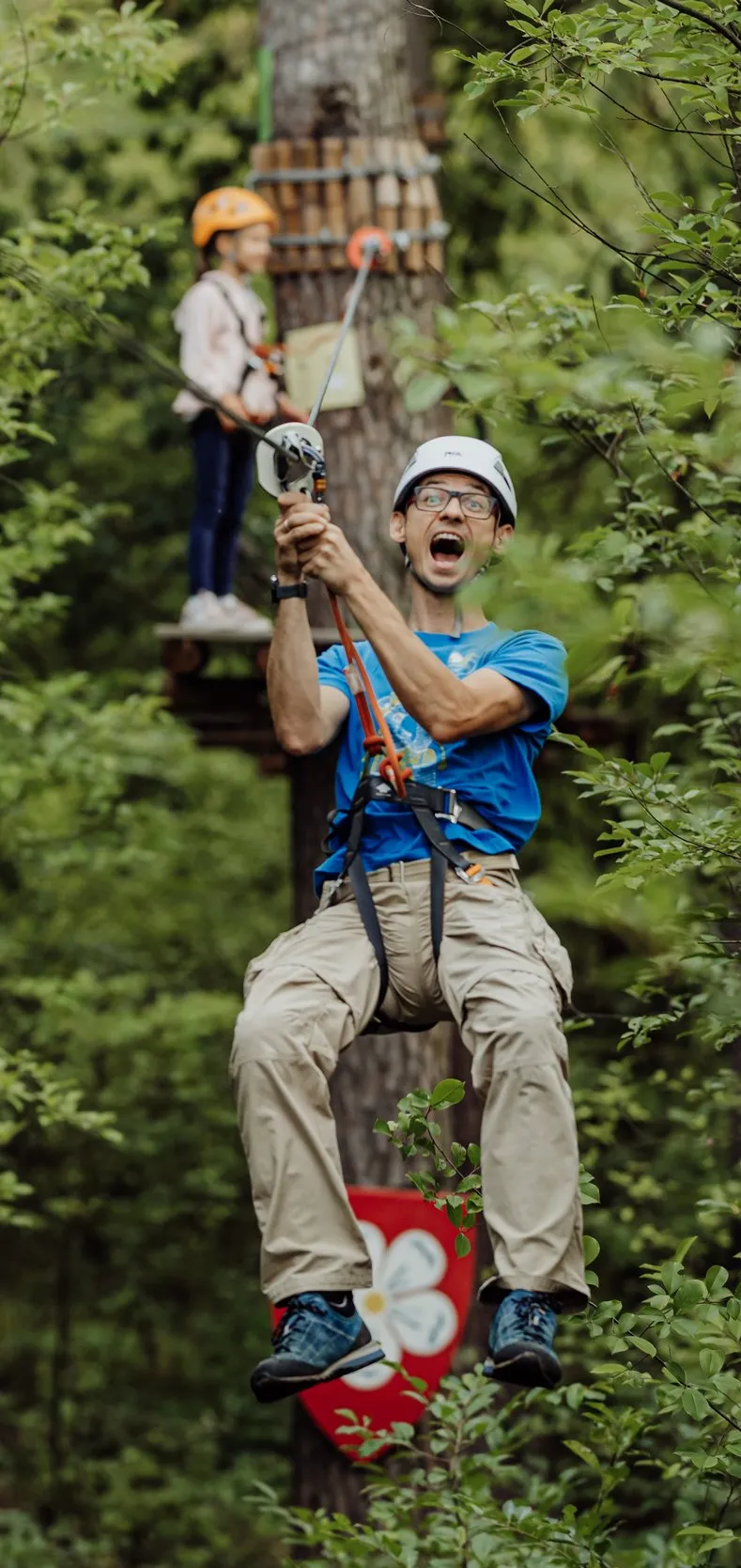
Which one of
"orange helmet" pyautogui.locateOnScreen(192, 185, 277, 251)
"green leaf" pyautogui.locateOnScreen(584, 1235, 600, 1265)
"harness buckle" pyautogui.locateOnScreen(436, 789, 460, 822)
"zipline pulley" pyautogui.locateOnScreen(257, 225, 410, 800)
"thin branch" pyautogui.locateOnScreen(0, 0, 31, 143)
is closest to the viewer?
"green leaf" pyautogui.locateOnScreen(584, 1235, 600, 1265)

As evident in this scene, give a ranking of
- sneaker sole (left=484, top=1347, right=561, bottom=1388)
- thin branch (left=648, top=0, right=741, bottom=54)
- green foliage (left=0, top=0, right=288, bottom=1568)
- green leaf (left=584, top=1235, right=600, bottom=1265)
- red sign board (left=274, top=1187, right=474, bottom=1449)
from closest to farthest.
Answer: sneaker sole (left=484, top=1347, right=561, bottom=1388)
thin branch (left=648, top=0, right=741, bottom=54)
green leaf (left=584, top=1235, right=600, bottom=1265)
red sign board (left=274, top=1187, right=474, bottom=1449)
green foliage (left=0, top=0, right=288, bottom=1568)

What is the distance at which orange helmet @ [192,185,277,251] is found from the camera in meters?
6.54

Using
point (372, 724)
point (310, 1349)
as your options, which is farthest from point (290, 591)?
point (310, 1349)

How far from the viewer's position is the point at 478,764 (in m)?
3.64

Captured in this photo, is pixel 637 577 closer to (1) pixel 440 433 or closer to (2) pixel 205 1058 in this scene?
(1) pixel 440 433

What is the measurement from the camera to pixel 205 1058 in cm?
1231

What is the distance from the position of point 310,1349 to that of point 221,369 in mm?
4163

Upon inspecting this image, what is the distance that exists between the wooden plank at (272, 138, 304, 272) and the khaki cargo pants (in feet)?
11.9

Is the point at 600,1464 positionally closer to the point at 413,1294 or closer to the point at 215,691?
the point at 413,1294

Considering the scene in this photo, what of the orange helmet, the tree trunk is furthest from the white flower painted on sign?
the orange helmet

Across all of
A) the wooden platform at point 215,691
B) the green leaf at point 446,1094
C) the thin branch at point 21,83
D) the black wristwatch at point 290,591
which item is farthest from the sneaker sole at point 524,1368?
the wooden platform at point 215,691

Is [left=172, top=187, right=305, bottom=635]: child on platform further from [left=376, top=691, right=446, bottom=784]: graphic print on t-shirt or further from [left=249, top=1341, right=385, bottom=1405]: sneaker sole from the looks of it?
[left=249, top=1341, right=385, bottom=1405]: sneaker sole

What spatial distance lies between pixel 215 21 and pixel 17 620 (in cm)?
535

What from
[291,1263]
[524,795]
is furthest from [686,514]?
[291,1263]
